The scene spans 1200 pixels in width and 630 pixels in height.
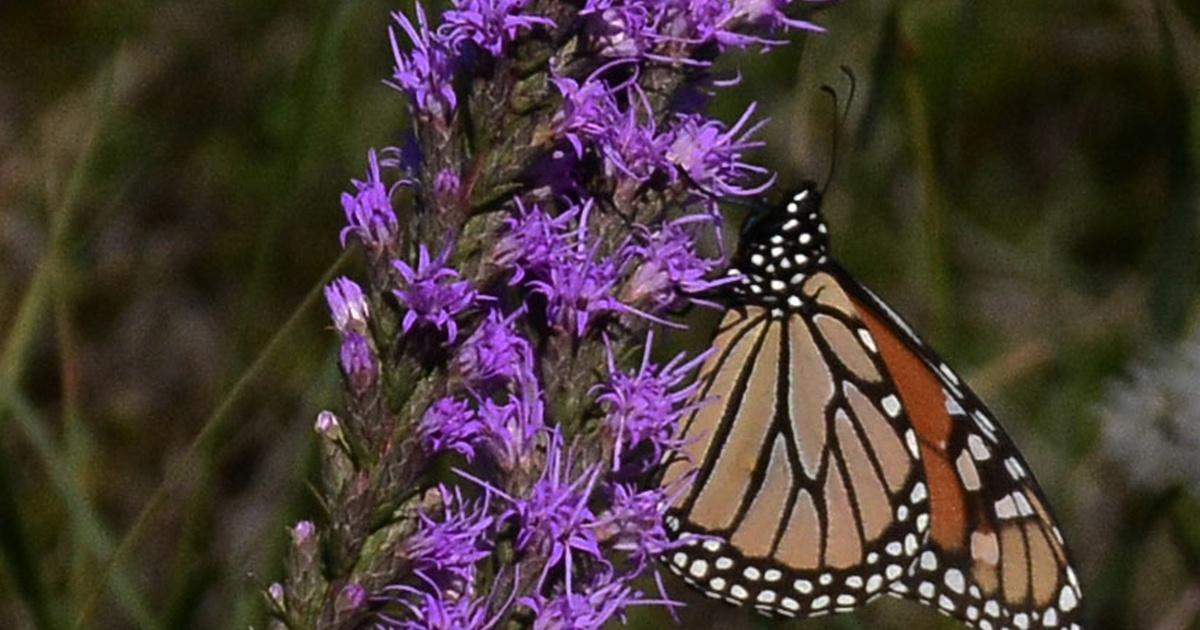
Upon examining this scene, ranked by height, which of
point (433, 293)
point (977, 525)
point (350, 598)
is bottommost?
point (977, 525)

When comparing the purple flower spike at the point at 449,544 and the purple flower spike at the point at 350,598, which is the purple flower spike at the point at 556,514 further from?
the purple flower spike at the point at 350,598

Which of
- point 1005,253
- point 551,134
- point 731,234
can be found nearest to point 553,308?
point 551,134

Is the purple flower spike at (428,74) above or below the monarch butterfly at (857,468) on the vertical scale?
above

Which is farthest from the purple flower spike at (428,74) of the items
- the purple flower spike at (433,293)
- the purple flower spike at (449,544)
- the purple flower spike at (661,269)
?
the purple flower spike at (449,544)

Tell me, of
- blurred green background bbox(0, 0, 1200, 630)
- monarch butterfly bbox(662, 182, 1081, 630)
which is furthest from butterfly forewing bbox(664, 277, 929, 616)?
blurred green background bbox(0, 0, 1200, 630)

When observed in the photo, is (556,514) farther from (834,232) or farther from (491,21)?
(834,232)

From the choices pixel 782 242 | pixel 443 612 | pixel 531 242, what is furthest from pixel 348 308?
pixel 782 242
